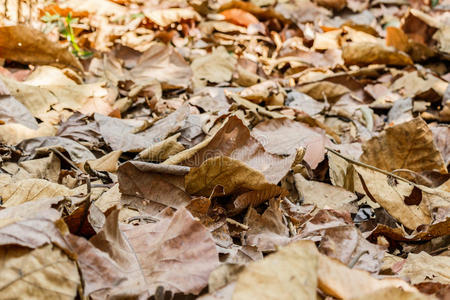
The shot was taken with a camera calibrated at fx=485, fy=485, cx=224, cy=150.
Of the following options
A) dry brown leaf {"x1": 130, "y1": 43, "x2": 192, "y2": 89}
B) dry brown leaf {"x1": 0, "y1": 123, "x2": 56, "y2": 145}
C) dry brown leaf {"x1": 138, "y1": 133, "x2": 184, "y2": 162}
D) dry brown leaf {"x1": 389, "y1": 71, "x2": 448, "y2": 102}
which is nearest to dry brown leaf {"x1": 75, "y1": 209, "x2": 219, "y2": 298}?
dry brown leaf {"x1": 138, "y1": 133, "x2": 184, "y2": 162}

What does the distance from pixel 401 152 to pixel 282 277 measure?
964mm

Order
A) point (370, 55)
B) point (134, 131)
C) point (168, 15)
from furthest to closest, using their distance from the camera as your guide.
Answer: point (168, 15)
point (370, 55)
point (134, 131)

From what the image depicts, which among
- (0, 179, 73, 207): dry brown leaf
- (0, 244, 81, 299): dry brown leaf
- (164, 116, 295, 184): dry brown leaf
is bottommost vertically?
(0, 179, 73, 207): dry brown leaf

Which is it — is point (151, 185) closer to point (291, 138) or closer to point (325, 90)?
point (291, 138)

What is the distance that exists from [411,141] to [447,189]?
0.61ft

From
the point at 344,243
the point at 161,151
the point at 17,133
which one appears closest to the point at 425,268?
the point at 344,243

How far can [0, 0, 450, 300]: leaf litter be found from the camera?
0.88 meters

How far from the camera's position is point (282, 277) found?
2.59 feet

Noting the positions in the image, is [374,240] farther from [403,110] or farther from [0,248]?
[403,110]

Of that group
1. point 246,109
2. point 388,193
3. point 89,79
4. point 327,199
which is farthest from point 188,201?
point 89,79

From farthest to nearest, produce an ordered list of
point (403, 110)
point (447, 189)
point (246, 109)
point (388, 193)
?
point (403, 110) < point (246, 109) < point (447, 189) < point (388, 193)

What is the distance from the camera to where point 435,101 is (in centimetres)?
237

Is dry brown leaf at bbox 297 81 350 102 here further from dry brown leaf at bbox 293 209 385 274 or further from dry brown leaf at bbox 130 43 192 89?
dry brown leaf at bbox 293 209 385 274

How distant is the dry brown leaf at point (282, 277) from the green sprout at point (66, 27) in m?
2.11
